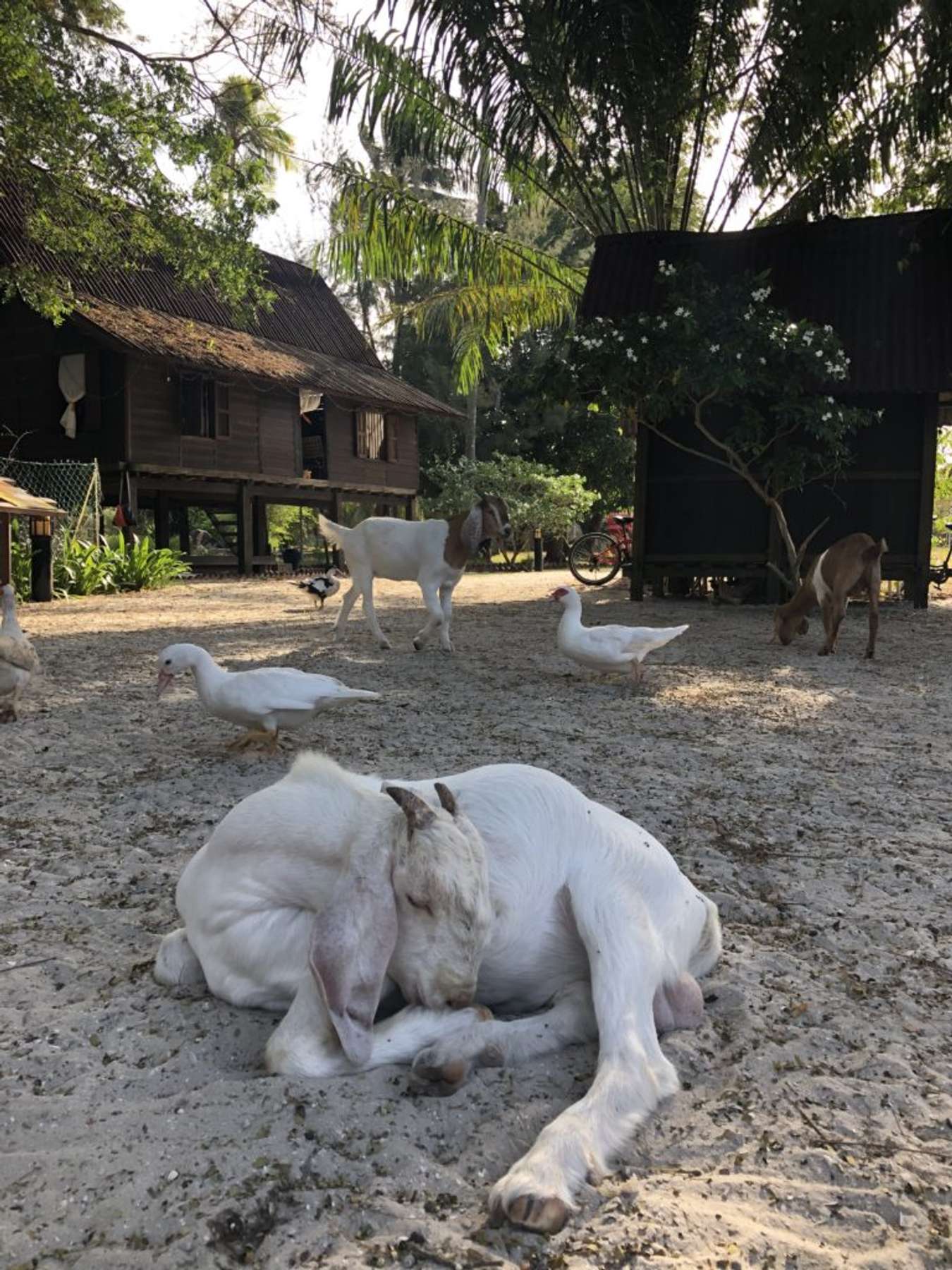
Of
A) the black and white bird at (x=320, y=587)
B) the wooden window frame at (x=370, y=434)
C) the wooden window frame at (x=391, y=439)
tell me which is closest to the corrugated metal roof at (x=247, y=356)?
the wooden window frame at (x=370, y=434)

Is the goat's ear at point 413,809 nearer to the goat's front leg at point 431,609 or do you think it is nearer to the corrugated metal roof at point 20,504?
the goat's front leg at point 431,609

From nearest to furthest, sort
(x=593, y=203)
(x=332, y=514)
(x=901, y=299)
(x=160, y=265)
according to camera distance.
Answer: (x=901, y=299)
(x=593, y=203)
(x=160, y=265)
(x=332, y=514)

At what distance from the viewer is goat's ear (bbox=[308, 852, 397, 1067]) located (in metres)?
1.66

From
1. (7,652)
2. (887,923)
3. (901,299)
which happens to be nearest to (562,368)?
(901,299)

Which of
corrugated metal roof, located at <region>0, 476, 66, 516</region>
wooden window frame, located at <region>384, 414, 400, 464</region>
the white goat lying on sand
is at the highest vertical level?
wooden window frame, located at <region>384, 414, 400, 464</region>

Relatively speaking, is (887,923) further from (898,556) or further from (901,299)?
(901,299)

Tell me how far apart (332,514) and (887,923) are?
917 inches

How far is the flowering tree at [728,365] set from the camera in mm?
10391

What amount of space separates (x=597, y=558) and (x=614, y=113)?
728 cm

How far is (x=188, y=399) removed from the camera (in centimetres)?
2103

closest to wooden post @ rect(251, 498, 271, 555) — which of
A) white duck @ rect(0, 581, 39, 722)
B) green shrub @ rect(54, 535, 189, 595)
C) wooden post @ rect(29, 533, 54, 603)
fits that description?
green shrub @ rect(54, 535, 189, 595)

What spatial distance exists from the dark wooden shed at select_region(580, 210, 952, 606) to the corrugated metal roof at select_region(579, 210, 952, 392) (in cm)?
2

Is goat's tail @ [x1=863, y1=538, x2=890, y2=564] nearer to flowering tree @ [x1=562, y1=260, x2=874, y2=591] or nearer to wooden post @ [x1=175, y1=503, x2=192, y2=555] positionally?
flowering tree @ [x1=562, y1=260, x2=874, y2=591]

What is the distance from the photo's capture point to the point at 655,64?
12.8m
